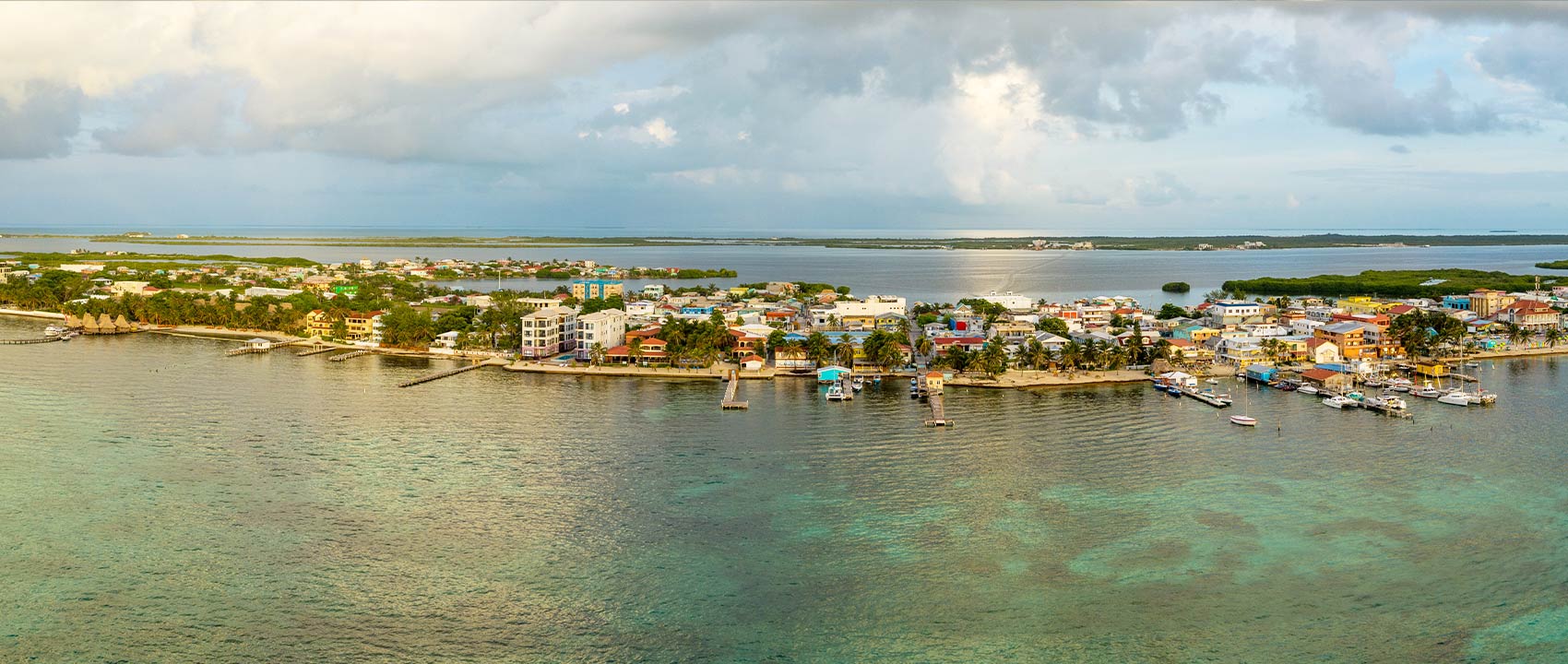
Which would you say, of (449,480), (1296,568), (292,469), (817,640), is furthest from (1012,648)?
(292,469)

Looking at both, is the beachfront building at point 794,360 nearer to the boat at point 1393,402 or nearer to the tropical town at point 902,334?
the tropical town at point 902,334

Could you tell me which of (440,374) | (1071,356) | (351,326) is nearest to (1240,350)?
(1071,356)

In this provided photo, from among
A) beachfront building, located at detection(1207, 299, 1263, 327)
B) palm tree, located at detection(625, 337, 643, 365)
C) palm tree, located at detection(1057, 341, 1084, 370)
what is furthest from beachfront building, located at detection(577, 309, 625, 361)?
beachfront building, located at detection(1207, 299, 1263, 327)

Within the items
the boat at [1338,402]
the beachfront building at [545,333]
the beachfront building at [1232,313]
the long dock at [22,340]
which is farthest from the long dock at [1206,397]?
the long dock at [22,340]

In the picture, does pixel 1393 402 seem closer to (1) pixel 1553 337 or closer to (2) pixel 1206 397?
(2) pixel 1206 397

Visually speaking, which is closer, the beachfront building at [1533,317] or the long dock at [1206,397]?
the long dock at [1206,397]

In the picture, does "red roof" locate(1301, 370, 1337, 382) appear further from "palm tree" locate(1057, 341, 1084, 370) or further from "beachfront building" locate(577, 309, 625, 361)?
"beachfront building" locate(577, 309, 625, 361)
